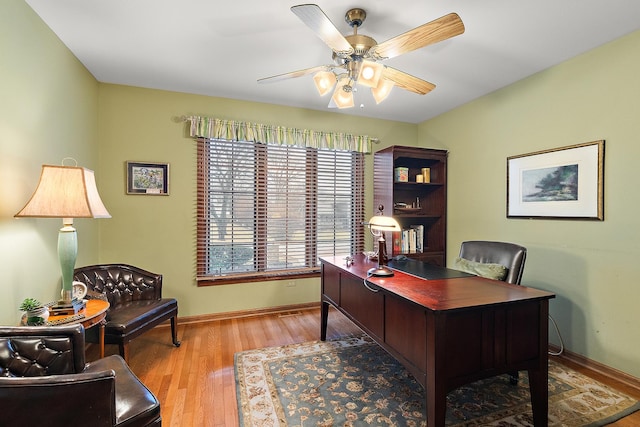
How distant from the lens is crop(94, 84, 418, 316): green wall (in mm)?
3010

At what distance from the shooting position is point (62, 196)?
1739 mm

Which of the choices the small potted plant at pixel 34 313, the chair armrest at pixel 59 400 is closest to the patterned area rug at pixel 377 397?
the chair armrest at pixel 59 400

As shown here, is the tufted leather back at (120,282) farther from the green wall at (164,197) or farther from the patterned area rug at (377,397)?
the patterned area rug at (377,397)

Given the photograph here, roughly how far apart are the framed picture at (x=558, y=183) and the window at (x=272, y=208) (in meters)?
1.77

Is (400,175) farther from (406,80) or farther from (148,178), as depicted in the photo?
(148,178)

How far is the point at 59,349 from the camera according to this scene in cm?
133

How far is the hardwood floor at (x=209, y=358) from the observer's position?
5.96ft

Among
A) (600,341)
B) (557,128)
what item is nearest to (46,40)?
(557,128)

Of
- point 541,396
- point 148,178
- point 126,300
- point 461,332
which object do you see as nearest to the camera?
point 461,332

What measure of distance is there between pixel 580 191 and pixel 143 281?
3.92m

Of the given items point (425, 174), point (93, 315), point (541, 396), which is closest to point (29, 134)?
point (93, 315)

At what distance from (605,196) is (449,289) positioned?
166cm

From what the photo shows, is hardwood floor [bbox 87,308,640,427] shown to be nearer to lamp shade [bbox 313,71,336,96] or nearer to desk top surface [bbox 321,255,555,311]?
desk top surface [bbox 321,255,555,311]

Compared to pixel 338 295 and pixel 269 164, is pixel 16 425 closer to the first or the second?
pixel 338 295
